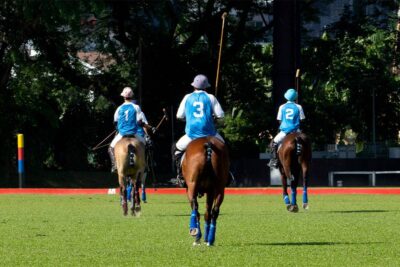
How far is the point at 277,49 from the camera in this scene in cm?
3875

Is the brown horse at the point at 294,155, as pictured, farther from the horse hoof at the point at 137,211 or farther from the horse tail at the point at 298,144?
the horse hoof at the point at 137,211

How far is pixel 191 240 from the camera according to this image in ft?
47.3

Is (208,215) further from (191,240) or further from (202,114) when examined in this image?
(202,114)

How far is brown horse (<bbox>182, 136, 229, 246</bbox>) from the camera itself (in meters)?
13.7

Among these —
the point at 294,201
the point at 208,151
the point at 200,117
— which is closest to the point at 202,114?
the point at 200,117

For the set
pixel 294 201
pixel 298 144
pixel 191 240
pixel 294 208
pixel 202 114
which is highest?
pixel 202 114

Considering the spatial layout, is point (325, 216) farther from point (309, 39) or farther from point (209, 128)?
point (309, 39)

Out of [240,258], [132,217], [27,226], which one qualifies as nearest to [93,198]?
[132,217]

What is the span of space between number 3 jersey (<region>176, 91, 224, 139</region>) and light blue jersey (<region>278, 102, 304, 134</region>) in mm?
8092

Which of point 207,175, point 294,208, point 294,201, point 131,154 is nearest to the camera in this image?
point 207,175

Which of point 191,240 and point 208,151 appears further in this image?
point 191,240

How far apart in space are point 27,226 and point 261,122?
27.4 m

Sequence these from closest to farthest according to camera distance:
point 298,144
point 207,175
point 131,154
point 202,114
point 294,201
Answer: point 207,175, point 202,114, point 131,154, point 294,201, point 298,144

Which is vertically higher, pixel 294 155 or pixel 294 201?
pixel 294 155
